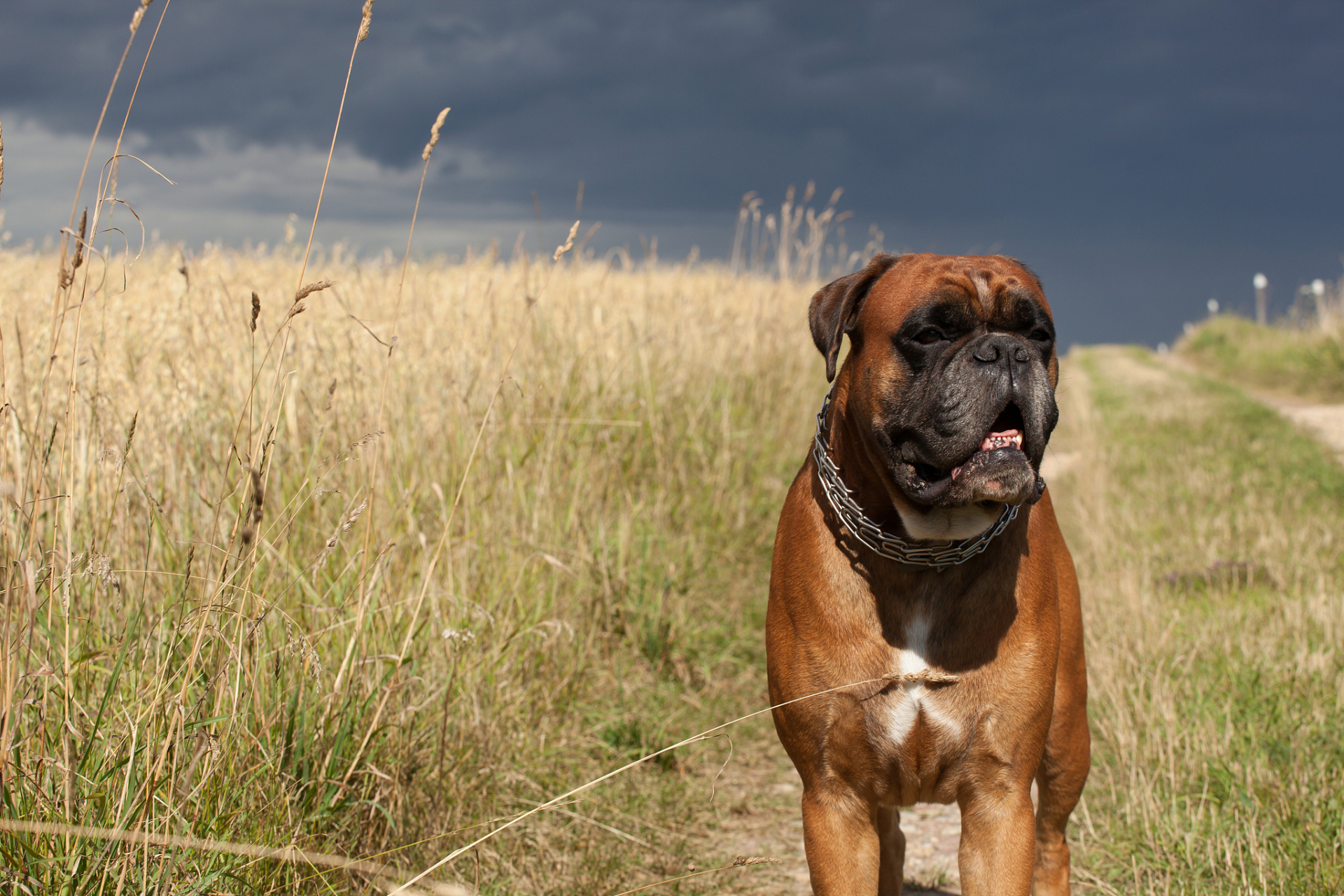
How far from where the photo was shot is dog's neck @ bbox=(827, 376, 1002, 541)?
2.34m

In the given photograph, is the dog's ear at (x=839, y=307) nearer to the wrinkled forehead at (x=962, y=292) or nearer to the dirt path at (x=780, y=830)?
the wrinkled forehead at (x=962, y=292)

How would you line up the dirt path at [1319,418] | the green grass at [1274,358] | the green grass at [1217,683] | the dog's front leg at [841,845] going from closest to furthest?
the dog's front leg at [841,845] → the green grass at [1217,683] → the dirt path at [1319,418] → the green grass at [1274,358]

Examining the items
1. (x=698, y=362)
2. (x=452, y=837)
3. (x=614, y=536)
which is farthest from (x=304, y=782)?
(x=698, y=362)

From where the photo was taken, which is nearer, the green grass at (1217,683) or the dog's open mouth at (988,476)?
the dog's open mouth at (988,476)

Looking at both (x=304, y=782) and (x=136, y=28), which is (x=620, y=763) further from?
(x=136, y=28)

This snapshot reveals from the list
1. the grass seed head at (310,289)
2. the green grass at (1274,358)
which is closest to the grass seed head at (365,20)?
the grass seed head at (310,289)

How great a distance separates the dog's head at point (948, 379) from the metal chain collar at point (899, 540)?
0.13ft

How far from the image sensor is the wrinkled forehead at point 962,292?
2.34m

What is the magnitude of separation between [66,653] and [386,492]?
191 cm

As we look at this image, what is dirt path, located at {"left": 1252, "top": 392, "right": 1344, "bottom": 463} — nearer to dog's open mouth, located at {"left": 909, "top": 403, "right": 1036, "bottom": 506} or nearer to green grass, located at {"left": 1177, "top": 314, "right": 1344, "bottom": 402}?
green grass, located at {"left": 1177, "top": 314, "right": 1344, "bottom": 402}

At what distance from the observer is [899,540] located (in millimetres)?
2312

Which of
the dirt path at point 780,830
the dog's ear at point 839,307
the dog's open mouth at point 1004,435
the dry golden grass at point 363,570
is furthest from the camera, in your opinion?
the dirt path at point 780,830

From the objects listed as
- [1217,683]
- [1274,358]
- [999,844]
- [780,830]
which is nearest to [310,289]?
[999,844]

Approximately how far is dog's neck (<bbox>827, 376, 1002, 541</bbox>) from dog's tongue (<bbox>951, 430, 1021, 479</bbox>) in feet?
0.52
